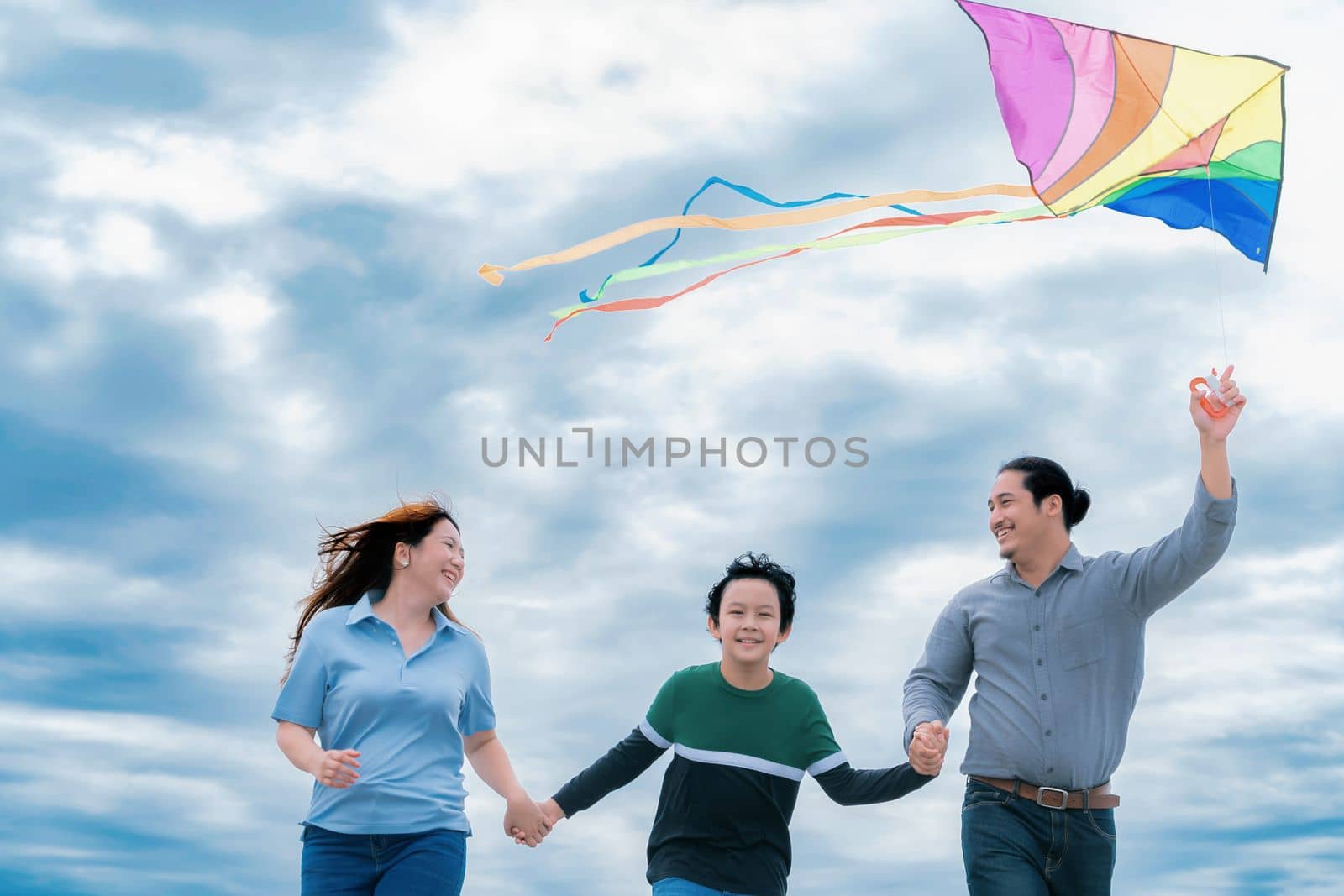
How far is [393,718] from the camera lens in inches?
184

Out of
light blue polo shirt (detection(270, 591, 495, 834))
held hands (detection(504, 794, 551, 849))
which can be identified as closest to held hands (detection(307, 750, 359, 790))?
light blue polo shirt (detection(270, 591, 495, 834))

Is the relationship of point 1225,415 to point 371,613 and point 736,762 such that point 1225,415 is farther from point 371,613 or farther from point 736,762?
point 371,613

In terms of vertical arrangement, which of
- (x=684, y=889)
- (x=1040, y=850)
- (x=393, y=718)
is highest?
(x=393, y=718)

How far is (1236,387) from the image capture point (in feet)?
15.2

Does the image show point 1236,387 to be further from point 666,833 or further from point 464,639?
point 464,639

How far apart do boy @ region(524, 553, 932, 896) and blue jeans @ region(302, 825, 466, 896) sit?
719 millimetres

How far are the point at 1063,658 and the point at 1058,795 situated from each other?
1.76 feet

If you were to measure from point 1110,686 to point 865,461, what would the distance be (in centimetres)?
283

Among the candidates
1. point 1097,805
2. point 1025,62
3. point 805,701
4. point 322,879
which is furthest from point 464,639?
point 1025,62

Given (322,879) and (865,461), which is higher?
(865,461)

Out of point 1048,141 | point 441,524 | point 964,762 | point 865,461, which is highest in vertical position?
point 1048,141

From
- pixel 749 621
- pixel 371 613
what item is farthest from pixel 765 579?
pixel 371 613

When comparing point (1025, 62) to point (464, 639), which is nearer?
point (464, 639)

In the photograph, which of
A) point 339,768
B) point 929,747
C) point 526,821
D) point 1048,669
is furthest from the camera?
point 526,821
